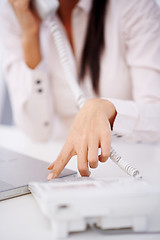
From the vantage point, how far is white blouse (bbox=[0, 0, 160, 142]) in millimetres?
983

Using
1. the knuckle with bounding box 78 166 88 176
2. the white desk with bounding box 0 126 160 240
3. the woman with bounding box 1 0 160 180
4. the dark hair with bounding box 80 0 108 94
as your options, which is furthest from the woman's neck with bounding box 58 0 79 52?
the knuckle with bounding box 78 166 88 176

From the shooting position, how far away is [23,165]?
0.60 m

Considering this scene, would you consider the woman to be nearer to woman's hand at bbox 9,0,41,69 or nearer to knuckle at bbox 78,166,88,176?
woman's hand at bbox 9,0,41,69

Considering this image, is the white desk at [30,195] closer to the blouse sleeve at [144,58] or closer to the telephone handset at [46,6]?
the blouse sleeve at [144,58]

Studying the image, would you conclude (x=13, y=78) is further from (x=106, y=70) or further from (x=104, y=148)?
(x=104, y=148)

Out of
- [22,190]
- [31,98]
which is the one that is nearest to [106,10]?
→ [31,98]

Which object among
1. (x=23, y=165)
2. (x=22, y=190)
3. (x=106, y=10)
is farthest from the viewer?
(x=106, y=10)

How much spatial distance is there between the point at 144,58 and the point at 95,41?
22 centimetres

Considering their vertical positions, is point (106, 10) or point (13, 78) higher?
point (106, 10)

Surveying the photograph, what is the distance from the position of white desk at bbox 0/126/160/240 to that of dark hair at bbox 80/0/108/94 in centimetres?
31

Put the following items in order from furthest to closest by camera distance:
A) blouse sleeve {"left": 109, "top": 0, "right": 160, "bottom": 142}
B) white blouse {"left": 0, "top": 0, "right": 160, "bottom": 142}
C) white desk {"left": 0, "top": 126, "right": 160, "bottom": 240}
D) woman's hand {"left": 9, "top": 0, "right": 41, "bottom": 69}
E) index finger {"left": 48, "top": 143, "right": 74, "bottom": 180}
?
woman's hand {"left": 9, "top": 0, "right": 41, "bottom": 69} → white blouse {"left": 0, "top": 0, "right": 160, "bottom": 142} → blouse sleeve {"left": 109, "top": 0, "right": 160, "bottom": 142} → index finger {"left": 48, "top": 143, "right": 74, "bottom": 180} → white desk {"left": 0, "top": 126, "right": 160, "bottom": 240}

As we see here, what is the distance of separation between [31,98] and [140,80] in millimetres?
453

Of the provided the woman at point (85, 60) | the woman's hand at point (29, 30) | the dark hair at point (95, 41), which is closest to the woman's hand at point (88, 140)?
the woman at point (85, 60)

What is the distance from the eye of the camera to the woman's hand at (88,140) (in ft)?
1.80
